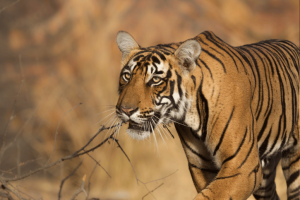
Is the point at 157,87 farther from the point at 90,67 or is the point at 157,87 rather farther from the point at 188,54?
the point at 90,67

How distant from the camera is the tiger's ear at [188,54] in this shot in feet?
5.98

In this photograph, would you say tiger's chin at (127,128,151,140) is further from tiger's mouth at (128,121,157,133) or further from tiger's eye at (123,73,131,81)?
tiger's eye at (123,73,131,81)

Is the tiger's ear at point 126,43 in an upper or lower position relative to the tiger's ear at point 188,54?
upper

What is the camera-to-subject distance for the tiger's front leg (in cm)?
180

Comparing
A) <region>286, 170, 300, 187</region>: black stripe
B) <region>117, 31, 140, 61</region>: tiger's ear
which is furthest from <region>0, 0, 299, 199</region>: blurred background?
<region>117, 31, 140, 61</region>: tiger's ear

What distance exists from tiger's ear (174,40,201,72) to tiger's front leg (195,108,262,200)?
310mm

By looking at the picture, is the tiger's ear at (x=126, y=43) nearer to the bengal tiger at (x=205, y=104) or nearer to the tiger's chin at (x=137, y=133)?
the bengal tiger at (x=205, y=104)

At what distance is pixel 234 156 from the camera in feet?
6.05

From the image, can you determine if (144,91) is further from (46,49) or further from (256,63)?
(46,49)

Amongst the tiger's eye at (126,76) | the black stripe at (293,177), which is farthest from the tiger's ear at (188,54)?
the black stripe at (293,177)

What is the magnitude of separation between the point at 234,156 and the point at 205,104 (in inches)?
12.1

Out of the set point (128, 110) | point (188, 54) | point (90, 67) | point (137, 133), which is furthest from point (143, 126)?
point (90, 67)

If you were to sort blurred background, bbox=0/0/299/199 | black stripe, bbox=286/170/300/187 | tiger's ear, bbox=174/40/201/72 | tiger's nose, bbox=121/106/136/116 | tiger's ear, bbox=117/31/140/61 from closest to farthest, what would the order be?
tiger's nose, bbox=121/106/136/116, tiger's ear, bbox=174/40/201/72, tiger's ear, bbox=117/31/140/61, black stripe, bbox=286/170/300/187, blurred background, bbox=0/0/299/199

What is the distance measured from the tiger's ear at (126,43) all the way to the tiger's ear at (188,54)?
33 cm
